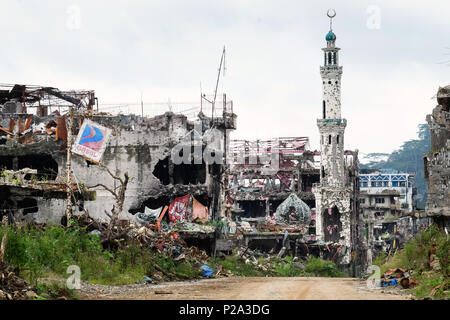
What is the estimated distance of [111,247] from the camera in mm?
25312

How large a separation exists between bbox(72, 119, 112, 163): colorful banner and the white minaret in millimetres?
32508

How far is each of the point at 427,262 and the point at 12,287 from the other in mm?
13031

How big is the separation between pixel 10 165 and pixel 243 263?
1633 centimetres

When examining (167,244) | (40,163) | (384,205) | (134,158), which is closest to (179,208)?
(134,158)

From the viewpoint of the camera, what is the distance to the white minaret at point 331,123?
72562 mm

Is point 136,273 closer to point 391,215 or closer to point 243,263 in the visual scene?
point 243,263

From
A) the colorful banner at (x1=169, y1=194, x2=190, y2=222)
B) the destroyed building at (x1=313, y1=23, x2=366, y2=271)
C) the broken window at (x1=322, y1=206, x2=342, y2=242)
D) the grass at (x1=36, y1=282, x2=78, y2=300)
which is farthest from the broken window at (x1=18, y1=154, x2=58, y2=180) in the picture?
the broken window at (x1=322, y1=206, x2=342, y2=242)

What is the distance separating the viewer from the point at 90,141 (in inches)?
1751

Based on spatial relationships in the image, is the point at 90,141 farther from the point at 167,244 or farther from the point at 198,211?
the point at 167,244

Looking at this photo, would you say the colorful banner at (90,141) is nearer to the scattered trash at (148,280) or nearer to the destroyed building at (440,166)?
the scattered trash at (148,280)

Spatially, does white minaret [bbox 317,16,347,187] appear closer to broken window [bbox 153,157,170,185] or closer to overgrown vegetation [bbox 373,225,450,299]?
broken window [bbox 153,157,170,185]

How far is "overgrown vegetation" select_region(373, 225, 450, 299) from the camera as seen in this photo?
1852 centimetres

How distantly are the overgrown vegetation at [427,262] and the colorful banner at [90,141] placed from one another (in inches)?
894
